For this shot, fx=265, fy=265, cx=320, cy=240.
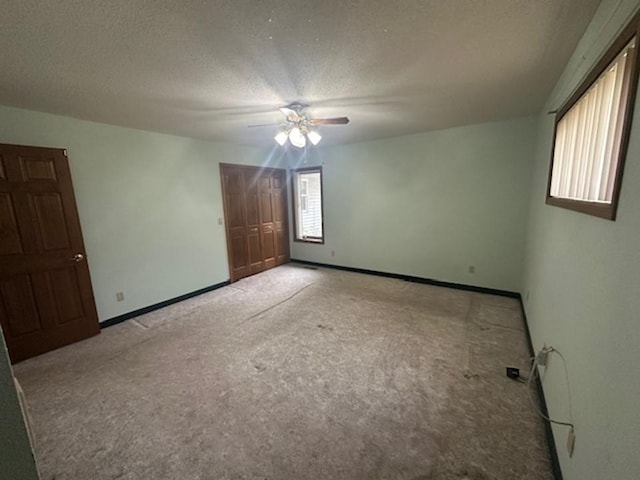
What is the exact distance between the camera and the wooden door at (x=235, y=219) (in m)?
4.46

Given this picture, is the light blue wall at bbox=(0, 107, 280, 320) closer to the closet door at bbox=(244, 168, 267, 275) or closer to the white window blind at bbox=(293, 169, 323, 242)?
the closet door at bbox=(244, 168, 267, 275)

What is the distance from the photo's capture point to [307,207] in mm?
5949

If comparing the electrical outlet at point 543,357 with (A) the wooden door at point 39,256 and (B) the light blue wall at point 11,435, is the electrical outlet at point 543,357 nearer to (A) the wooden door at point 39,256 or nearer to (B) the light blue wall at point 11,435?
(B) the light blue wall at point 11,435

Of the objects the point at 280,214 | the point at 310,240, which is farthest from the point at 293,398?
the point at 280,214

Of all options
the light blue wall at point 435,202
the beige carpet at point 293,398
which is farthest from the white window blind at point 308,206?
the beige carpet at point 293,398

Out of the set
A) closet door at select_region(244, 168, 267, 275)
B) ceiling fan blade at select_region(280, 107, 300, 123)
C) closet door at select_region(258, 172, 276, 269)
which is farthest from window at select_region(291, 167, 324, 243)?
ceiling fan blade at select_region(280, 107, 300, 123)

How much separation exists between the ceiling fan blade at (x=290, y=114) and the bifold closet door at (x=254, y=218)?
85.2 inches

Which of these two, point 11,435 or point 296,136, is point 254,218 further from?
point 11,435

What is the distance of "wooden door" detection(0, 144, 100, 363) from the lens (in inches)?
96.5

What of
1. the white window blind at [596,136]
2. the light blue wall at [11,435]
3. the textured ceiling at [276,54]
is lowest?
the light blue wall at [11,435]

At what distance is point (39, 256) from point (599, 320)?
4.21 metres

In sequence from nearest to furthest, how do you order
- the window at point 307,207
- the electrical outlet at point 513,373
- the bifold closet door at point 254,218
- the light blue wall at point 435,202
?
the electrical outlet at point 513,373, the light blue wall at point 435,202, the bifold closet door at point 254,218, the window at point 307,207

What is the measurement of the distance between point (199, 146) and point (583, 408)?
4.65 meters

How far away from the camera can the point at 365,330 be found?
294cm
